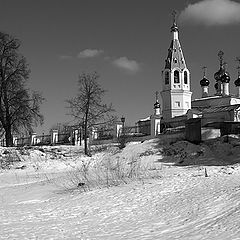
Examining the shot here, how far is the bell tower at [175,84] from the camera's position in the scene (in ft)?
165

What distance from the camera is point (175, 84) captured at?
51250 mm

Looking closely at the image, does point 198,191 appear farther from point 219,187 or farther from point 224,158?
point 224,158

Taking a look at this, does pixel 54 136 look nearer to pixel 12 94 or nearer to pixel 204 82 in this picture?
pixel 12 94

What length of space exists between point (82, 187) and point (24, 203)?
177 centimetres

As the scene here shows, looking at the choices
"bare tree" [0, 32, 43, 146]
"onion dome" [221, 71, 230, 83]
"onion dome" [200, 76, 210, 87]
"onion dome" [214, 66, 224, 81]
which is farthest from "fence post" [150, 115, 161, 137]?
"onion dome" [200, 76, 210, 87]

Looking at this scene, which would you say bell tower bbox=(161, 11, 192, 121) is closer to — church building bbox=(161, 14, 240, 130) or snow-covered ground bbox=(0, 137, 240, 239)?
church building bbox=(161, 14, 240, 130)

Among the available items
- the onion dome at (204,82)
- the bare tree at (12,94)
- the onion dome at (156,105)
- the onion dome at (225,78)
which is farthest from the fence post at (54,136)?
the onion dome at (204,82)

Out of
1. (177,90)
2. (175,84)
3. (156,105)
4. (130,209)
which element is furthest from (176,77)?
(130,209)

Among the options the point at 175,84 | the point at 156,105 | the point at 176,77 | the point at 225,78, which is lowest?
the point at 156,105

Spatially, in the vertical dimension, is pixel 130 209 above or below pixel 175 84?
below

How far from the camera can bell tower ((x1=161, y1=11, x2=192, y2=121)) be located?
5038 centimetres

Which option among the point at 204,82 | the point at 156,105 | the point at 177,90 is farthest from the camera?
the point at 204,82

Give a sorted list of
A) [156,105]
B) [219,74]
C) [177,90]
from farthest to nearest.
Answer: [219,74] < [156,105] < [177,90]

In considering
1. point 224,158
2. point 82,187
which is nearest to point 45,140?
point 224,158
